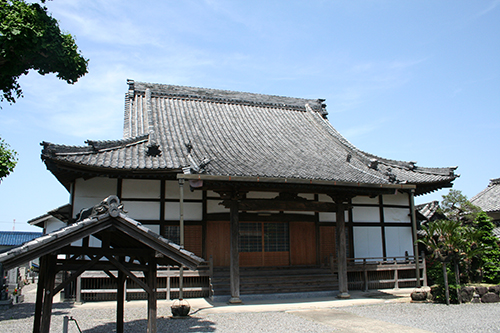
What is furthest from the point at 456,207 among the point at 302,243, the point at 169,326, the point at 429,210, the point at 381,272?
the point at 169,326

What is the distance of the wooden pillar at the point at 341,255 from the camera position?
12984 mm

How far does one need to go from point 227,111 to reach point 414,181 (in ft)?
29.5

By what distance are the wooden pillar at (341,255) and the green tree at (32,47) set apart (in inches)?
358

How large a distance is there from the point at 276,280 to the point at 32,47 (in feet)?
32.3

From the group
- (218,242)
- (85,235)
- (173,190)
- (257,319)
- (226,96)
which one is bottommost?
(257,319)

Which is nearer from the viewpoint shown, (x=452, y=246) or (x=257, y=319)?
(x=257, y=319)

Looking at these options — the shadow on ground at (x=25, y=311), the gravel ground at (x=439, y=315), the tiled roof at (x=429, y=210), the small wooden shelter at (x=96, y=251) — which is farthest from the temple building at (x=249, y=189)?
the small wooden shelter at (x=96, y=251)

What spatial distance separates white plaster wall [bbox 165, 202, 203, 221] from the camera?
13406 millimetres

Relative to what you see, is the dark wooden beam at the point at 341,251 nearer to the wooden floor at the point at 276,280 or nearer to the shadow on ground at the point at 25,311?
the wooden floor at the point at 276,280

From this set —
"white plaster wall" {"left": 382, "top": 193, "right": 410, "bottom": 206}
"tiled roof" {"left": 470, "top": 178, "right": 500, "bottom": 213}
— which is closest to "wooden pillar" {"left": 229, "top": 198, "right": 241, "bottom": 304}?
"white plaster wall" {"left": 382, "top": 193, "right": 410, "bottom": 206}

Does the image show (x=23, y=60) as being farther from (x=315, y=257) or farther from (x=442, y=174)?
(x=442, y=174)

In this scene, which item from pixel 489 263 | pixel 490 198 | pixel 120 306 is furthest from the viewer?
pixel 490 198

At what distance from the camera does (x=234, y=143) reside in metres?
15.7

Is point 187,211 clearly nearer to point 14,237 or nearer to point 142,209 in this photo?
point 142,209
